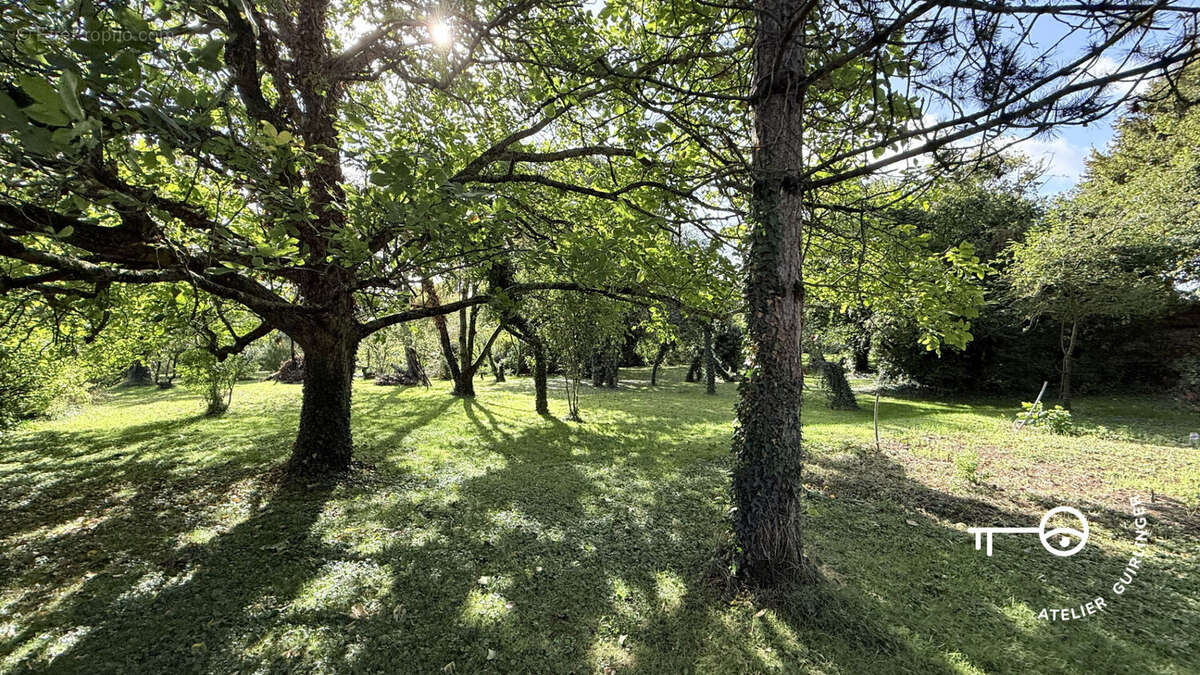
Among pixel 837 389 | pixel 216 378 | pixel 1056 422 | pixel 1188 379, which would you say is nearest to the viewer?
pixel 1056 422

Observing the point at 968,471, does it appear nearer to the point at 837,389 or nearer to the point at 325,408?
the point at 837,389

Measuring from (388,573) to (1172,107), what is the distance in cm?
652

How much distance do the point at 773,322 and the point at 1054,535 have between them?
502cm

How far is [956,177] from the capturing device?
10.9 ft

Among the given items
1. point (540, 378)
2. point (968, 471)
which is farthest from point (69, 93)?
point (540, 378)

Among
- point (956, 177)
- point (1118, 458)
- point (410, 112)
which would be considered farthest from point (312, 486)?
point (1118, 458)

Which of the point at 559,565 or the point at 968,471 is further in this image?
the point at 968,471

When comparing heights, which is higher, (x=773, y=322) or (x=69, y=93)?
(x=69, y=93)

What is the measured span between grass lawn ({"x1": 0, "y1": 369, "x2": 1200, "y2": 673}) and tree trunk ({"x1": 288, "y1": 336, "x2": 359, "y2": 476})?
1.64ft

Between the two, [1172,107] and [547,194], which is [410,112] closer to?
[547,194]

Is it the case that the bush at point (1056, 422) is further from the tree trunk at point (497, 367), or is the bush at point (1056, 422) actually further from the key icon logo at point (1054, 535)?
the tree trunk at point (497, 367)

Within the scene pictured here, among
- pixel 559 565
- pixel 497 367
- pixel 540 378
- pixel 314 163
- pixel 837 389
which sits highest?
pixel 314 163

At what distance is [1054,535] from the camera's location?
5195 millimetres

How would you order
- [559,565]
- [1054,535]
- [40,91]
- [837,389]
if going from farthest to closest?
[837,389]
[1054,535]
[559,565]
[40,91]
